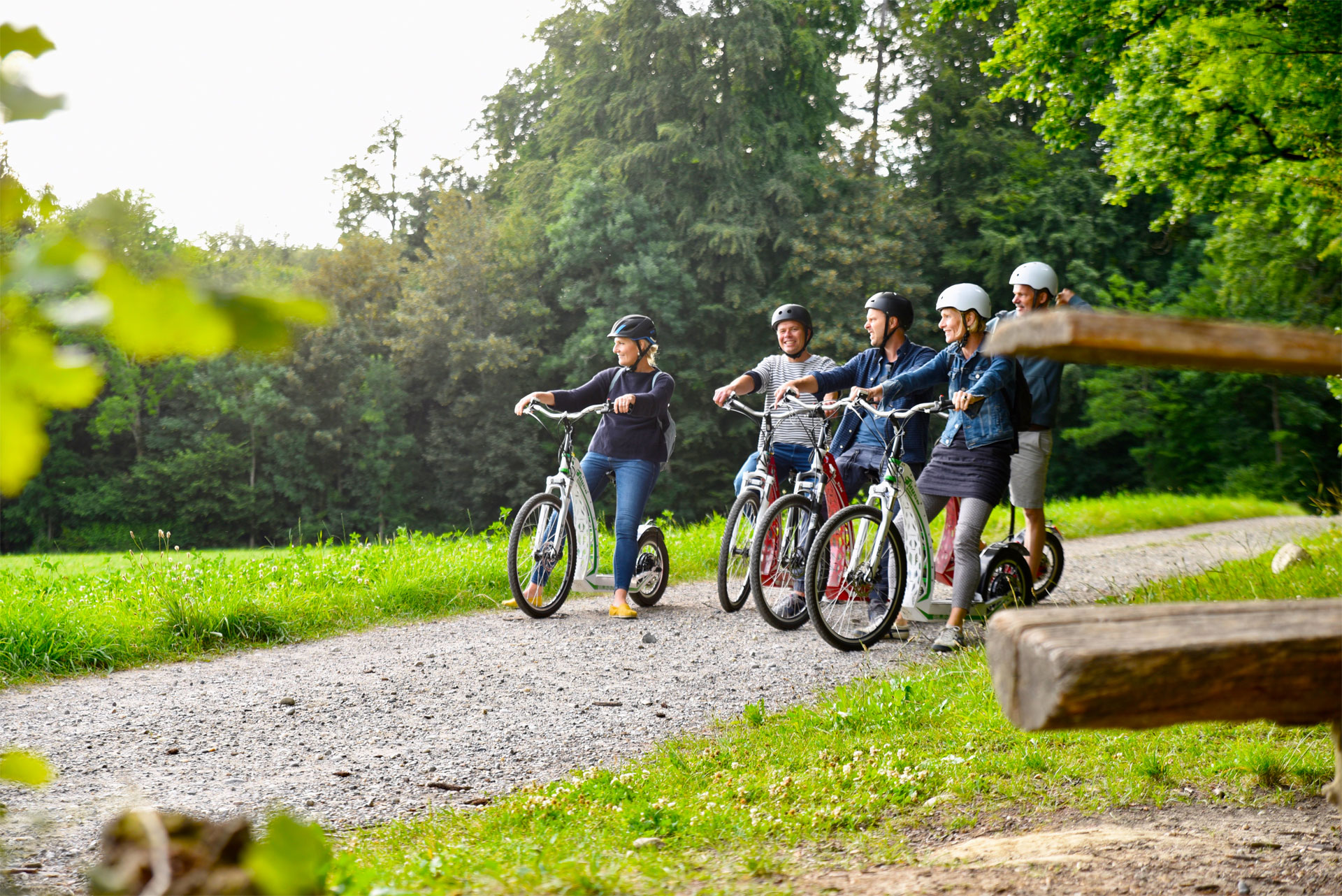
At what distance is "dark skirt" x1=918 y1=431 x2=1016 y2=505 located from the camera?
18.6 feet

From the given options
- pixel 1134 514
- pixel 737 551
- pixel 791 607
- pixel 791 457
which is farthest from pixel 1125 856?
pixel 1134 514

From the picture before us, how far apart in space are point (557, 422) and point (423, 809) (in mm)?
4092

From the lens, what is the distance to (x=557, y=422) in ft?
23.7

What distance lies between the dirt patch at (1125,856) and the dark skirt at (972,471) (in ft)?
8.94

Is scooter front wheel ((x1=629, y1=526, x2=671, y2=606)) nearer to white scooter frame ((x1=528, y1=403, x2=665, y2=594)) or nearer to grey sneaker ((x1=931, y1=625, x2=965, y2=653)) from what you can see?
white scooter frame ((x1=528, y1=403, x2=665, y2=594))

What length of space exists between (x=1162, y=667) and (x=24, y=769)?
1.35 meters

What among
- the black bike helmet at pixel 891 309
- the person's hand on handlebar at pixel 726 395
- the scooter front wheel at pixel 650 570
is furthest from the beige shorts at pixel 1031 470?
the scooter front wheel at pixel 650 570

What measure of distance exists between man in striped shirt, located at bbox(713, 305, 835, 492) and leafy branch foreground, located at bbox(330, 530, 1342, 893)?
2.62m

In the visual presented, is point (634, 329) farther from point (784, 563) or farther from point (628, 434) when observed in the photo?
point (784, 563)

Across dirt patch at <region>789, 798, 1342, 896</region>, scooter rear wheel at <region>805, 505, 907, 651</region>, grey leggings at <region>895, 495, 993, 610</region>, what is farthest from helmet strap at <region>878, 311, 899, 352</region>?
dirt patch at <region>789, 798, 1342, 896</region>

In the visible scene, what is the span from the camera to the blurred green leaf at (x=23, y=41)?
877 mm

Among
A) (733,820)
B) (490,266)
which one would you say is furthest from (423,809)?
(490,266)

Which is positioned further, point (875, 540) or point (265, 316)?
point (875, 540)

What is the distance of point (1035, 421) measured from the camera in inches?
256
